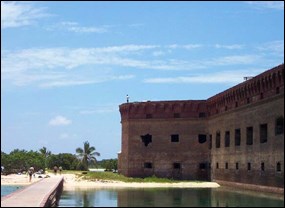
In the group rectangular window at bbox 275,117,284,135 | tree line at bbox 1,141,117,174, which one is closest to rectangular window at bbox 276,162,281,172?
rectangular window at bbox 275,117,284,135

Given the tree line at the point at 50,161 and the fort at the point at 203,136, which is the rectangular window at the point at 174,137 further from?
the tree line at the point at 50,161

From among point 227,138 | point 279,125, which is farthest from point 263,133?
point 227,138

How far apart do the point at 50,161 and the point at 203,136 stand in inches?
1638

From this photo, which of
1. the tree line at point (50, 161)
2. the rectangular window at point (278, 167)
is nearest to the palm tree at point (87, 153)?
the tree line at point (50, 161)

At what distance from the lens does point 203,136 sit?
48000 mm

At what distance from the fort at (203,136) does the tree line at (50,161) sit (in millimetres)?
28657

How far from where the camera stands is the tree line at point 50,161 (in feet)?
252

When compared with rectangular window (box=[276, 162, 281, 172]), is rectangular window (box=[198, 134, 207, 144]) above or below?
above

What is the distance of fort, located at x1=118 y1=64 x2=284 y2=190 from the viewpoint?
1397 inches

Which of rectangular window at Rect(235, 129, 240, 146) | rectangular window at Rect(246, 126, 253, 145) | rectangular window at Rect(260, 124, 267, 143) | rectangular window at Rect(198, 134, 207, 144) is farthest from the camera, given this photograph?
rectangular window at Rect(198, 134, 207, 144)

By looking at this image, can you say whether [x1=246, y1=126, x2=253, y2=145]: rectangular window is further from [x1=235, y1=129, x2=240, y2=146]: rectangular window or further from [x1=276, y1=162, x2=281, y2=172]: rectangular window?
[x1=276, y1=162, x2=281, y2=172]: rectangular window

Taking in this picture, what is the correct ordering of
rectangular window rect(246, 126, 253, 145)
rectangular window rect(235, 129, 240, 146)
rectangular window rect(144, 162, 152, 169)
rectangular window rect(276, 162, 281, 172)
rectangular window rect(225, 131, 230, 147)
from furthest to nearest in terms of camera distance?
rectangular window rect(144, 162, 152, 169) → rectangular window rect(225, 131, 230, 147) → rectangular window rect(235, 129, 240, 146) → rectangular window rect(246, 126, 253, 145) → rectangular window rect(276, 162, 281, 172)

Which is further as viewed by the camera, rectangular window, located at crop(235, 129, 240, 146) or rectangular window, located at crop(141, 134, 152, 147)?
rectangular window, located at crop(141, 134, 152, 147)

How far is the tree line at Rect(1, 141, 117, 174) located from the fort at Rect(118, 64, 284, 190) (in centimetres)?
2866
